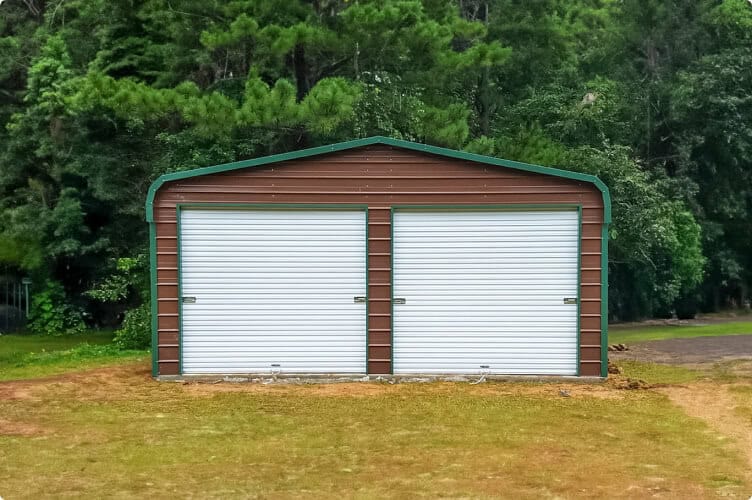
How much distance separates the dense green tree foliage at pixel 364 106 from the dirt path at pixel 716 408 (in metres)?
7.55

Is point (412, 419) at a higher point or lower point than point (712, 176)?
lower

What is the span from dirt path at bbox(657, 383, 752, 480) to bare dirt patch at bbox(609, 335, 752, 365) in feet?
7.54

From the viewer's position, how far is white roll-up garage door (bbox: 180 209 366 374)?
10.7 meters

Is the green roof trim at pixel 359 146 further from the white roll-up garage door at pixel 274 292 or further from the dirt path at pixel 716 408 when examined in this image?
the dirt path at pixel 716 408

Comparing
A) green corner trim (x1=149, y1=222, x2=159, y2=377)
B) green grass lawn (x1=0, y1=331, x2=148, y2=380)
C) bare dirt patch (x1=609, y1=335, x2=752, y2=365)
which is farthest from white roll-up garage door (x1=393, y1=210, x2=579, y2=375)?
green grass lawn (x1=0, y1=331, x2=148, y2=380)

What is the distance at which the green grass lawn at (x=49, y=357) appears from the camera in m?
11.7

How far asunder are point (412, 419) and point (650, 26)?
17.4 meters

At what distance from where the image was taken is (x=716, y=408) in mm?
8969

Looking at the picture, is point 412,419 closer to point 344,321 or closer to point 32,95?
point 344,321

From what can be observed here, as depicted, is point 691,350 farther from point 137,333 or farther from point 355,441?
point 137,333

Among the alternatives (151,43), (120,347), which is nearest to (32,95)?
(151,43)

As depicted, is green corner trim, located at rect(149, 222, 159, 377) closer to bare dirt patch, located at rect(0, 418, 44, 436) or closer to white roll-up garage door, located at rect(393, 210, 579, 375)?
bare dirt patch, located at rect(0, 418, 44, 436)

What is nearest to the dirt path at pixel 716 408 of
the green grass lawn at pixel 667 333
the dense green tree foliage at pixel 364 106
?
the green grass lawn at pixel 667 333

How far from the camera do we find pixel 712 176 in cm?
2195
